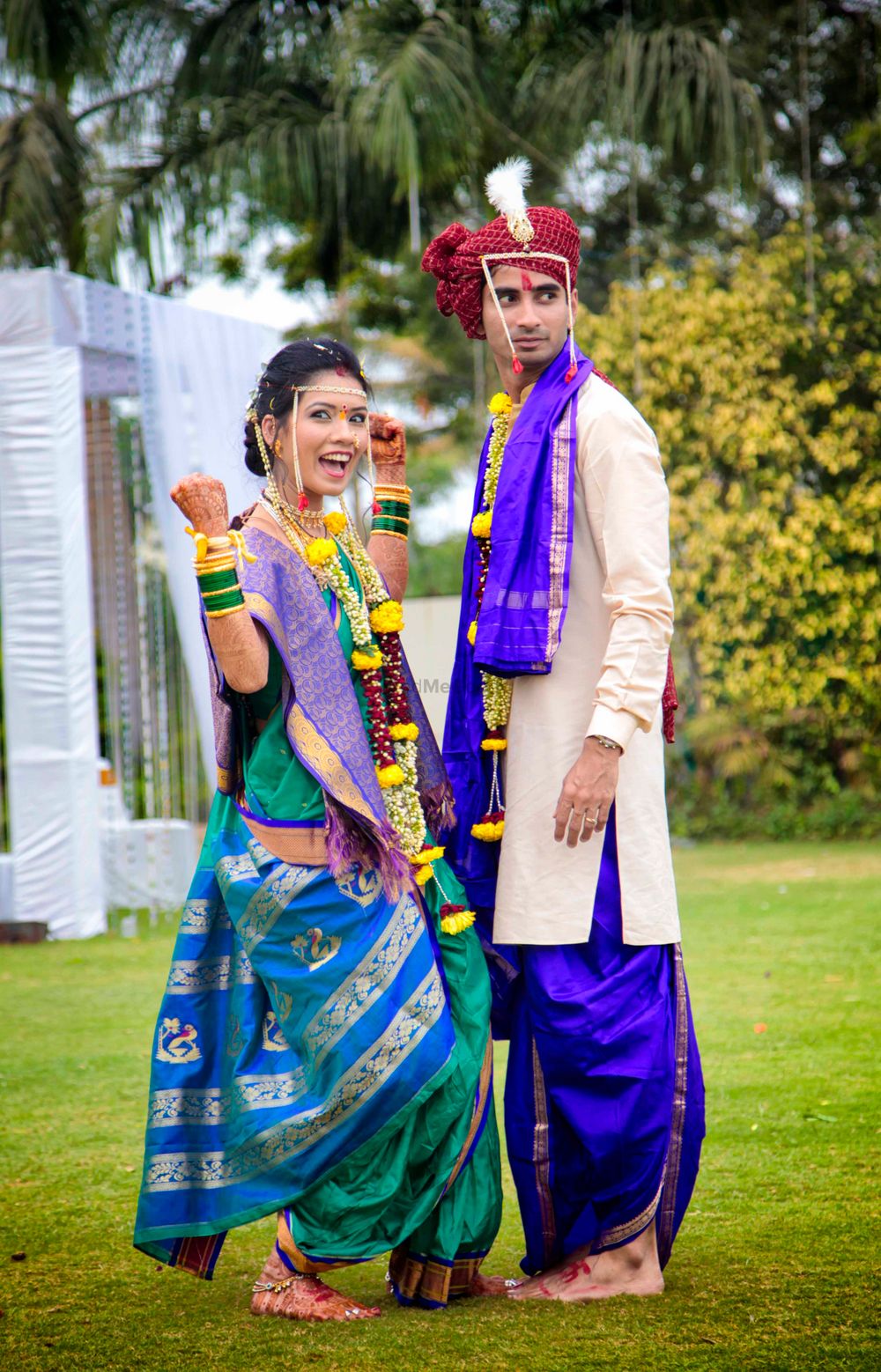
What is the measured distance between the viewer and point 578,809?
111 inches

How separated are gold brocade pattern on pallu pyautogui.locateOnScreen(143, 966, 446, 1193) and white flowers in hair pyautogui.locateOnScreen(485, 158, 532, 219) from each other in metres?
1.60

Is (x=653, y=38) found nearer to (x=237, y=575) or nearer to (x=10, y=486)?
(x=10, y=486)

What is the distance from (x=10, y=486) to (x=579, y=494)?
603 centimetres

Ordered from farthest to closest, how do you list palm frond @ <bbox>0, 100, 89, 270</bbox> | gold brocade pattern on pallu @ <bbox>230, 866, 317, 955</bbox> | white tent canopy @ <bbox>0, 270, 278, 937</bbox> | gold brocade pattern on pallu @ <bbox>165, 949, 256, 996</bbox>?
palm frond @ <bbox>0, 100, 89, 270</bbox>, white tent canopy @ <bbox>0, 270, 278, 937</bbox>, gold brocade pattern on pallu @ <bbox>165, 949, 256, 996</bbox>, gold brocade pattern on pallu @ <bbox>230, 866, 317, 955</bbox>

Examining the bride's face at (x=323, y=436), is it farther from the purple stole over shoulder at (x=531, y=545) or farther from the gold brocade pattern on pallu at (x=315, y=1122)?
the gold brocade pattern on pallu at (x=315, y=1122)

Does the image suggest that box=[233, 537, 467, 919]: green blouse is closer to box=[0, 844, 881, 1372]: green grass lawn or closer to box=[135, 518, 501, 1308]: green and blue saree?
box=[135, 518, 501, 1308]: green and blue saree

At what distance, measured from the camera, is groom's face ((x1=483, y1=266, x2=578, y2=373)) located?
3070 mm

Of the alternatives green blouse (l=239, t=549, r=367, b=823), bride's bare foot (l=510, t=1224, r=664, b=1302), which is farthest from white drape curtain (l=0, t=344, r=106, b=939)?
bride's bare foot (l=510, t=1224, r=664, b=1302)

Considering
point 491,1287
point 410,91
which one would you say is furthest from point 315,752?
point 410,91

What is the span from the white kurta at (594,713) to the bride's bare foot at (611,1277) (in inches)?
24.5

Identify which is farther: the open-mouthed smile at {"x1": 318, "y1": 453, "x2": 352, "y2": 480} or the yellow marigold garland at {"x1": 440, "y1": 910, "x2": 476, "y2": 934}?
the open-mouthed smile at {"x1": 318, "y1": 453, "x2": 352, "y2": 480}

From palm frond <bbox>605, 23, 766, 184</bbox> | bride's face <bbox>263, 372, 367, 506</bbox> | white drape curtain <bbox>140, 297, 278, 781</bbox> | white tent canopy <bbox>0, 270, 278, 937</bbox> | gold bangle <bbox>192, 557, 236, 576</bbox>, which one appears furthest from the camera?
palm frond <bbox>605, 23, 766, 184</bbox>

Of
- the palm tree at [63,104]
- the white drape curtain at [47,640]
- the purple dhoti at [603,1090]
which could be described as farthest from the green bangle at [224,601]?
the palm tree at [63,104]

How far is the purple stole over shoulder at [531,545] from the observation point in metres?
2.91
